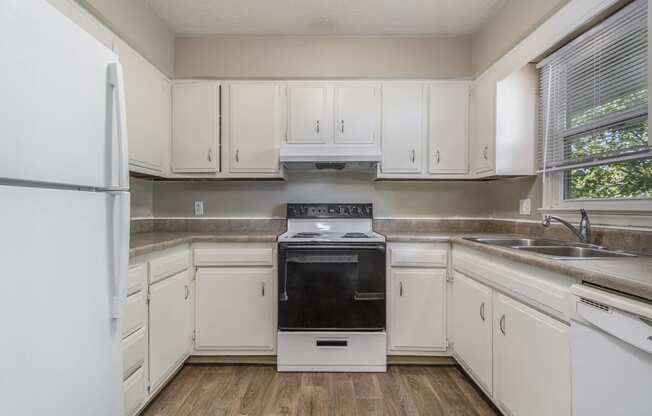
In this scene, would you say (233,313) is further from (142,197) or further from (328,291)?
(142,197)

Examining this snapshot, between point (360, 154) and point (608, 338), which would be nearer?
point (608, 338)

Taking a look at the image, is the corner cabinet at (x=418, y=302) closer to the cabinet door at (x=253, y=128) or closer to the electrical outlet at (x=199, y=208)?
the cabinet door at (x=253, y=128)

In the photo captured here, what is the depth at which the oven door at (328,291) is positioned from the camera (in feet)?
7.10

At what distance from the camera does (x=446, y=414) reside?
1768mm

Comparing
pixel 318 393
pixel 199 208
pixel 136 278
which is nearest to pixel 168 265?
pixel 136 278

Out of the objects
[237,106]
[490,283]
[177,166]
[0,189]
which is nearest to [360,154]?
[237,106]

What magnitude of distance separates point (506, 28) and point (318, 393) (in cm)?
263

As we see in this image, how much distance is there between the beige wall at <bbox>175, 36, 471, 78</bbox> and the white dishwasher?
7.06ft

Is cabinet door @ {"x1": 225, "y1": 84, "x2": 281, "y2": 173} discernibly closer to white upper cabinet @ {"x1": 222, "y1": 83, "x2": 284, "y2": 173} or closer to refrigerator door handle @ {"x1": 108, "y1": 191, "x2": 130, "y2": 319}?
white upper cabinet @ {"x1": 222, "y1": 83, "x2": 284, "y2": 173}

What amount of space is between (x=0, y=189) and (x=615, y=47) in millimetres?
2299

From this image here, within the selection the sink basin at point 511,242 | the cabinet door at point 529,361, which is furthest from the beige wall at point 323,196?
the cabinet door at point 529,361

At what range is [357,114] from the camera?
257 cm

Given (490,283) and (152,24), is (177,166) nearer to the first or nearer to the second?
(152,24)

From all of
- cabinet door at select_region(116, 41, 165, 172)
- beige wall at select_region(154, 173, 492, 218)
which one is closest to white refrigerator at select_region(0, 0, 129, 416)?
cabinet door at select_region(116, 41, 165, 172)
